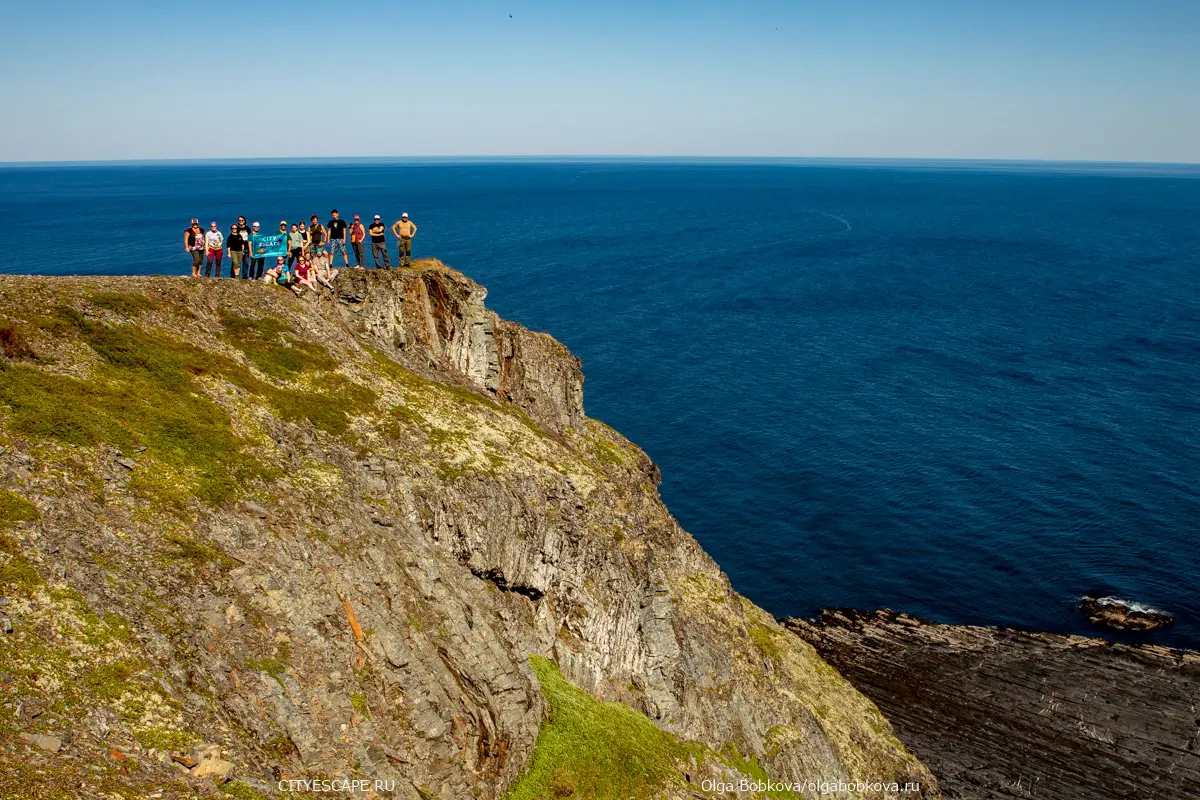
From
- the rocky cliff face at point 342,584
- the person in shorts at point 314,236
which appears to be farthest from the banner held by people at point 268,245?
the rocky cliff face at point 342,584

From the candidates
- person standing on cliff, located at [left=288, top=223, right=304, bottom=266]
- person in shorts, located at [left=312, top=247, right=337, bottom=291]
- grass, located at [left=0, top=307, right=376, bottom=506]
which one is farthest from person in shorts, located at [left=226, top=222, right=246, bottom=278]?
grass, located at [left=0, top=307, right=376, bottom=506]

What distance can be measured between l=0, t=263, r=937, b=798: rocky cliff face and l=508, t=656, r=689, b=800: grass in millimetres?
132

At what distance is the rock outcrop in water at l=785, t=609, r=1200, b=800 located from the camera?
2042 inches

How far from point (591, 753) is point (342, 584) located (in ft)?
39.1

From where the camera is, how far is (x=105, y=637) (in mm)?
19359

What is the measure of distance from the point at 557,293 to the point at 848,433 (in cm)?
6999

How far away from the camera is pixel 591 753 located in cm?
2984

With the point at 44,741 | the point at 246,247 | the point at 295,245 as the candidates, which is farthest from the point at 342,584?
the point at 246,247

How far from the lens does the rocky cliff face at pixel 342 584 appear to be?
19391mm

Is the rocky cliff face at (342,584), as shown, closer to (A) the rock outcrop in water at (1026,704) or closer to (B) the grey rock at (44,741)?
(B) the grey rock at (44,741)

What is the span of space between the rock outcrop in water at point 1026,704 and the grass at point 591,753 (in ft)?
98.7

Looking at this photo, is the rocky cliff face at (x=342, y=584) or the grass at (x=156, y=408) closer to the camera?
the rocky cliff face at (x=342, y=584)

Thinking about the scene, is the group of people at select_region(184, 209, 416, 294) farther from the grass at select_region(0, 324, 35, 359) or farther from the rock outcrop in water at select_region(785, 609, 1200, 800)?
the rock outcrop in water at select_region(785, 609, 1200, 800)

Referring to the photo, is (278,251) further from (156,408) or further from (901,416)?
(901,416)
